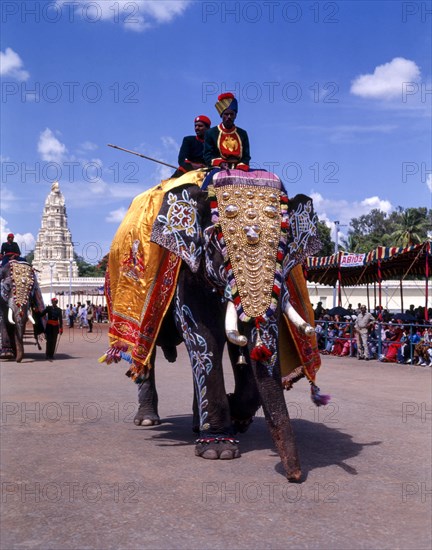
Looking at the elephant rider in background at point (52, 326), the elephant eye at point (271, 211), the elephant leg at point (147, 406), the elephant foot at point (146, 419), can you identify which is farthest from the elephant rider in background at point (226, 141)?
the elephant rider in background at point (52, 326)

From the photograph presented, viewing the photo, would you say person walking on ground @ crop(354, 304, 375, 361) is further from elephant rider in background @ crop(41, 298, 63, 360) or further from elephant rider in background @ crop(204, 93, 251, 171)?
elephant rider in background @ crop(204, 93, 251, 171)

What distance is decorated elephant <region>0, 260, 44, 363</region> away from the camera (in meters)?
15.9

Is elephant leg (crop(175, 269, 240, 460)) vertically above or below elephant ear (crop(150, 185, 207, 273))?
below

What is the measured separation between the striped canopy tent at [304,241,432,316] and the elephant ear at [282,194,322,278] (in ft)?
34.4

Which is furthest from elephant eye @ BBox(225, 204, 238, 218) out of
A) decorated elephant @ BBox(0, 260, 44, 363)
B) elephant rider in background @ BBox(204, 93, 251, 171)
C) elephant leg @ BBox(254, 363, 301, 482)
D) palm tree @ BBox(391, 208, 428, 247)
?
palm tree @ BBox(391, 208, 428, 247)

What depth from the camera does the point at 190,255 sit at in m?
6.42

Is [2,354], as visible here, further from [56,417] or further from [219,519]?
[219,519]

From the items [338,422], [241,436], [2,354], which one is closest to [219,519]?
[241,436]

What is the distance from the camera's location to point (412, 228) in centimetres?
6638

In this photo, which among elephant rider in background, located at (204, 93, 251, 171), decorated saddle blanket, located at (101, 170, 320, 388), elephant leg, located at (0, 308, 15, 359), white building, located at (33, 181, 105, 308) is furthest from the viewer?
white building, located at (33, 181, 105, 308)

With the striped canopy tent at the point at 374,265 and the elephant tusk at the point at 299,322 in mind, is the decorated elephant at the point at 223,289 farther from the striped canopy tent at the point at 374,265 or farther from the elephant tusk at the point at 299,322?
the striped canopy tent at the point at 374,265

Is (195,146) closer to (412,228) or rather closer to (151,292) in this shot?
(151,292)

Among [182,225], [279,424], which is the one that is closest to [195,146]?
[182,225]

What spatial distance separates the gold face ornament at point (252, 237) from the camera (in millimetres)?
5738
